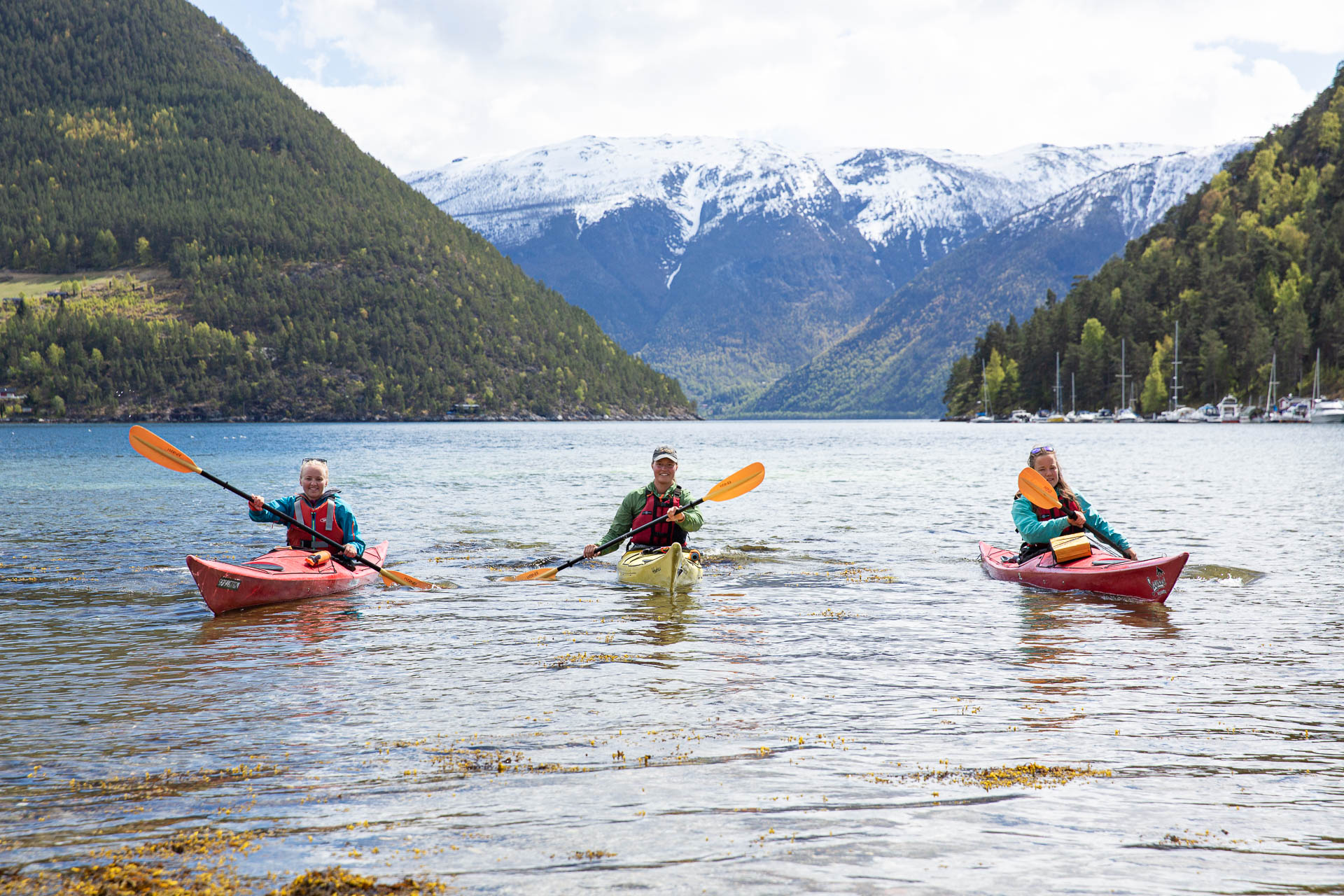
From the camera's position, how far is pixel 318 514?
17.7 m

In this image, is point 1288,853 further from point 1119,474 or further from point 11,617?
point 1119,474

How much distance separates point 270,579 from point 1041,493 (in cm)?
1269

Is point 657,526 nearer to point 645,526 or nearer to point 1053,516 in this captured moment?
point 645,526

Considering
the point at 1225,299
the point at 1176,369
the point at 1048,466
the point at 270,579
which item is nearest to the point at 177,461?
the point at 270,579

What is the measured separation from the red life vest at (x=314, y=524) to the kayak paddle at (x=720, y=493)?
145 inches

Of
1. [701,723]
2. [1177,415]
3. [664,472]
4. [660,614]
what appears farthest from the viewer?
[1177,415]

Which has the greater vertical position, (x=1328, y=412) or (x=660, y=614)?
(x=1328, y=412)

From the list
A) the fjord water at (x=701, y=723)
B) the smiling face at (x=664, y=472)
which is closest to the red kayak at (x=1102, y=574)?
the fjord water at (x=701, y=723)

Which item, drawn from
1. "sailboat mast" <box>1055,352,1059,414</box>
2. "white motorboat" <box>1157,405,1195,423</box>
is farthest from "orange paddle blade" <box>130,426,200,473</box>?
"sailboat mast" <box>1055,352,1059,414</box>

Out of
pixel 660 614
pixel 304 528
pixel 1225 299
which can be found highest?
pixel 1225 299

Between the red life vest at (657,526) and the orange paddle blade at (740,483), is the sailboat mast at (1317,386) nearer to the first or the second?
the orange paddle blade at (740,483)

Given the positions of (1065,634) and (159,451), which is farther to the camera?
(159,451)

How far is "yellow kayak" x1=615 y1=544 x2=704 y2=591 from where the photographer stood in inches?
709

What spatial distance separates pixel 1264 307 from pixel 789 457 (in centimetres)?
9357
